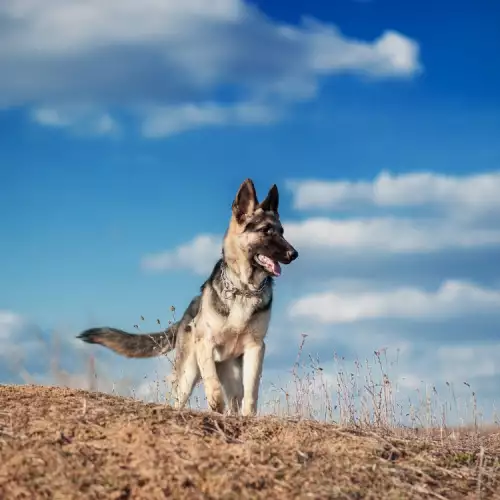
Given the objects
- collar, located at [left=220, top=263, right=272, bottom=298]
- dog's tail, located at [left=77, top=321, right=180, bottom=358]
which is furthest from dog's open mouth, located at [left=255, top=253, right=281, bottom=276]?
dog's tail, located at [left=77, top=321, right=180, bottom=358]

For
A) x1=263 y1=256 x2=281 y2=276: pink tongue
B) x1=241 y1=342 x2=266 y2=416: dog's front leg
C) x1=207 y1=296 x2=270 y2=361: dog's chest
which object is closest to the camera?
x1=241 y1=342 x2=266 y2=416: dog's front leg

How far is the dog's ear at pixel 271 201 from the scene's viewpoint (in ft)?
35.2

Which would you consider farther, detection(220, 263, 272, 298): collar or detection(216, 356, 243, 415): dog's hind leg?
detection(216, 356, 243, 415): dog's hind leg

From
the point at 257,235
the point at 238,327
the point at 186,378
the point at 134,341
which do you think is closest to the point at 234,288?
the point at 238,327

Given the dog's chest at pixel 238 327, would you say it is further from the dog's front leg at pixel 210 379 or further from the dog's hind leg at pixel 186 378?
the dog's hind leg at pixel 186 378

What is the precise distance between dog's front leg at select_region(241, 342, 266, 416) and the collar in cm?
63

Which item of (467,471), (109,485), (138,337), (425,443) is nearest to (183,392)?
(138,337)

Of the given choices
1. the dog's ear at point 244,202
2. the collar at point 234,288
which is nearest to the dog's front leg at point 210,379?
the collar at point 234,288

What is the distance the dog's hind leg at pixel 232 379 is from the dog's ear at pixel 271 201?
197 centimetres

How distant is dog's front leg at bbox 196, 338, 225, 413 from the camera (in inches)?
392

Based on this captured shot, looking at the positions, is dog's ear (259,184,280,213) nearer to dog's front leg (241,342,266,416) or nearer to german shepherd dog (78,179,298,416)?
german shepherd dog (78,179,298,416)

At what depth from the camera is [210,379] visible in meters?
10.0

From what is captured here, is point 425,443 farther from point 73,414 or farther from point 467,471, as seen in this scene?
point 73,414

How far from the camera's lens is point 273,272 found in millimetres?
10523
